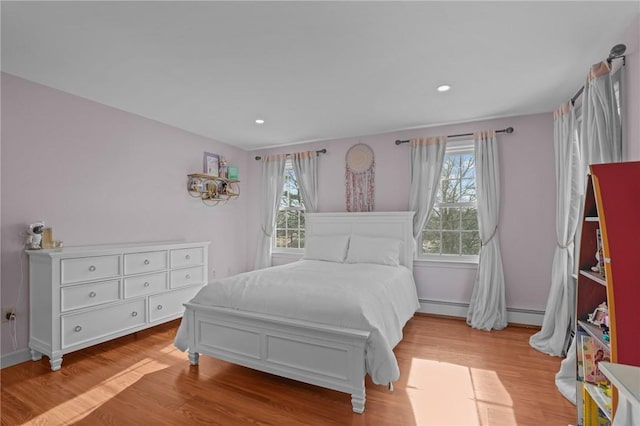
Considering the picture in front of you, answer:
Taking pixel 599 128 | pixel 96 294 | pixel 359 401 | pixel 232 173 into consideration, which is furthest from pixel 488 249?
pixel 96 294

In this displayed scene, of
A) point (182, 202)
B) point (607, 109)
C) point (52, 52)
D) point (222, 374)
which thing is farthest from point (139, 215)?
point (607, 109)

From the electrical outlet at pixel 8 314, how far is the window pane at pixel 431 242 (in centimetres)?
423

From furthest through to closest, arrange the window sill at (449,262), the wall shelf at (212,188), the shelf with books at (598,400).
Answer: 1. the wall shelf at (212,188)
2. the window sill at (449,262)
3. the shelf with books at (598,400)

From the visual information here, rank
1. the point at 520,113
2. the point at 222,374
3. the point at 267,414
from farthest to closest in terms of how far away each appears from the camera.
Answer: the point at 520,113
the point at 222,374
the point at 267,414

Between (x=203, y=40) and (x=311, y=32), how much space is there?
730 millimetres

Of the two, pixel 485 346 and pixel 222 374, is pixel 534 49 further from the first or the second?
pixel 222 374

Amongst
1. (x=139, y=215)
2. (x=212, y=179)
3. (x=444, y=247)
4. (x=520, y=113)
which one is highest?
(x=520, y=113)

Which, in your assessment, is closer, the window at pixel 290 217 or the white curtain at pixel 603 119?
the white curtain at pixel 603 119

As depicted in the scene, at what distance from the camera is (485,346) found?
2918 mm

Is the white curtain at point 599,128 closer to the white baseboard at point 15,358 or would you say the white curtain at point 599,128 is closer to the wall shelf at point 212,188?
the wall shelf at point 212,188

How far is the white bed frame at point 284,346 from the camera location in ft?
6.31

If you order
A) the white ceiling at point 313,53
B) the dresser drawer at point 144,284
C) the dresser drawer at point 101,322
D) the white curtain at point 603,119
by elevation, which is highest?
the white ceiling at point 313,53

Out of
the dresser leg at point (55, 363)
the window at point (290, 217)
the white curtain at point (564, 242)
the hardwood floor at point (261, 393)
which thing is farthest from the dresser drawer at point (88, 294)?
the white curtain at point (564, 242)

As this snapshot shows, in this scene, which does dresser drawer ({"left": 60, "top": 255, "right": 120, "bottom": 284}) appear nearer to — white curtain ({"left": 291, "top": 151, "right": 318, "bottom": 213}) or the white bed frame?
the white bed frame
